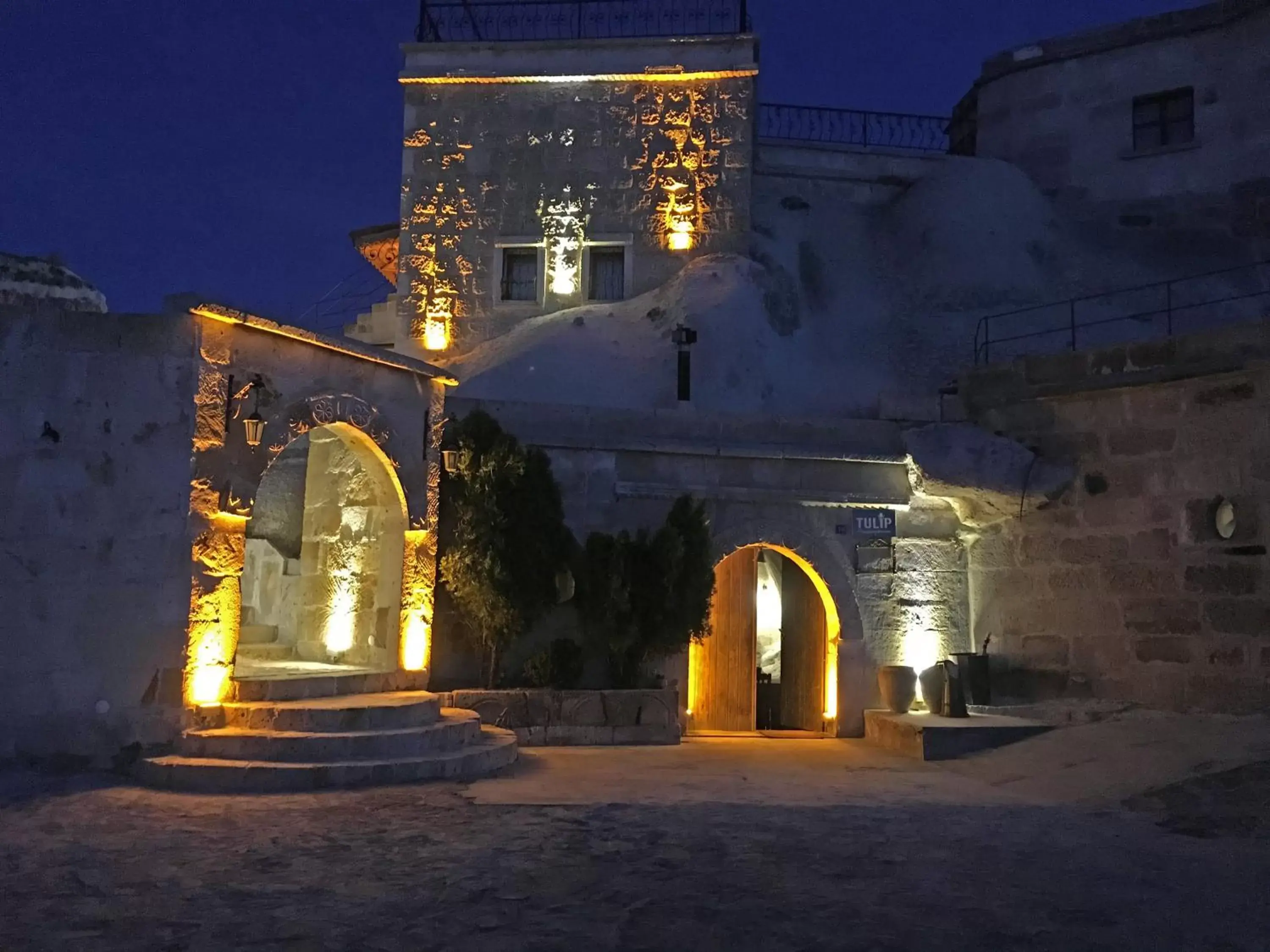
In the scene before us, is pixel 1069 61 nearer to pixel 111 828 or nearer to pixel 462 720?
pixel 462 720

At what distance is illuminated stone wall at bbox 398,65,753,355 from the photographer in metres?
18.5

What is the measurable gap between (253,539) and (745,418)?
241 inches

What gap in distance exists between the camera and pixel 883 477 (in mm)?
11742

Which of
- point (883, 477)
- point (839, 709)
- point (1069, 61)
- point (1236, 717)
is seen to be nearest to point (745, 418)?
point (883, 477)

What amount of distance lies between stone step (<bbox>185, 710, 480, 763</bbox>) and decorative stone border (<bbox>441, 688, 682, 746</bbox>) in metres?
1.53

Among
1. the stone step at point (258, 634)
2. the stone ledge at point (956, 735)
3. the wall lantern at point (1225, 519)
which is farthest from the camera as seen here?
the stone step at point (258, 634)

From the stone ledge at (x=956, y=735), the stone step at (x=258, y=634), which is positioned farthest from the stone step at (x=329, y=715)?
the stone ledge at (x=956, y=735)

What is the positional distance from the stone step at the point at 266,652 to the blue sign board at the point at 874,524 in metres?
6.66

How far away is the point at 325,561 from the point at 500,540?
2.71 m

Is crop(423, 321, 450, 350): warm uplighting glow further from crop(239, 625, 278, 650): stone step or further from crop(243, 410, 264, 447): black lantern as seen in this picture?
crop(243, 410, 264, 447): black lantern

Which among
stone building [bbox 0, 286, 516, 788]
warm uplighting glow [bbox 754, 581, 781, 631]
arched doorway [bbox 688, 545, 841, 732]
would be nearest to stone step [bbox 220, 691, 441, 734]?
stone building [bbox 0, 286, 516, 788]

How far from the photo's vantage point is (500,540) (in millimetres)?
10039

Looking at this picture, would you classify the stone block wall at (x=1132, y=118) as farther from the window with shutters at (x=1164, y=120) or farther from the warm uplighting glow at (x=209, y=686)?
the warm uplighting glow at (x=209, y=686)

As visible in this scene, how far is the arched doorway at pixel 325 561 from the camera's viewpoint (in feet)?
33.3
